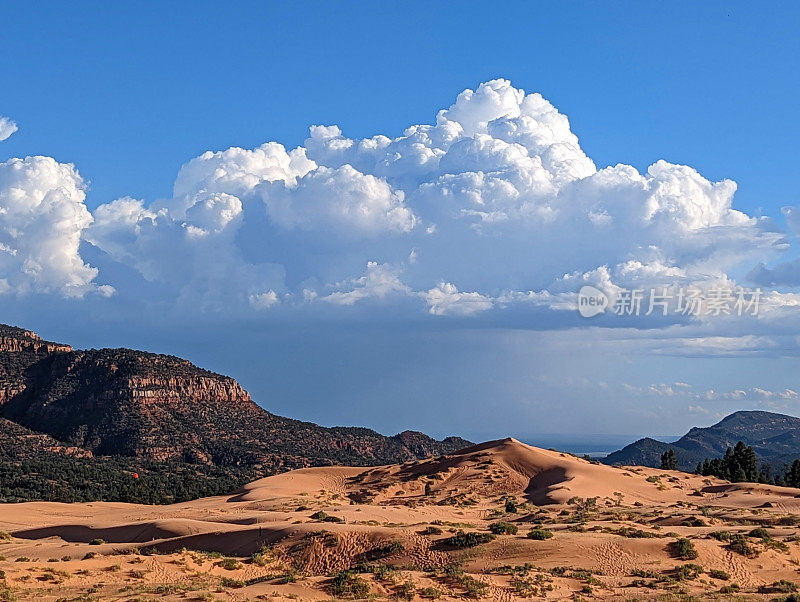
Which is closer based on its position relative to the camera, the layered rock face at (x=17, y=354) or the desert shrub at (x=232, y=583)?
the desert shrub at (x=232, y=583)

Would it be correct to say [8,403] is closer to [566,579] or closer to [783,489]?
[783,489]

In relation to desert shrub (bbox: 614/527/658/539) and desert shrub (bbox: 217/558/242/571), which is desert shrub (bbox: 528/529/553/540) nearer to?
desert shrub (bbox: 614/527/658/539)

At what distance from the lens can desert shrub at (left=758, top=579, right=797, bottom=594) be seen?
28.1 m

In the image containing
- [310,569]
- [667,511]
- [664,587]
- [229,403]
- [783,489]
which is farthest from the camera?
[229,403]

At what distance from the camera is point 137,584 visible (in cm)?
2942

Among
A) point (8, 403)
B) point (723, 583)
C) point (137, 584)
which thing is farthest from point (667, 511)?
point (8, 403)

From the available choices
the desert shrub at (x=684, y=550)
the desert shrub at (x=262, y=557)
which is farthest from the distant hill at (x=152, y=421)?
the desert shrub at (x=684, y=550)

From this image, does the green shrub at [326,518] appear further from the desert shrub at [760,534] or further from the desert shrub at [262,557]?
the desert shrub at [760,534]

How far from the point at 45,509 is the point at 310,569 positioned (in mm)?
38940

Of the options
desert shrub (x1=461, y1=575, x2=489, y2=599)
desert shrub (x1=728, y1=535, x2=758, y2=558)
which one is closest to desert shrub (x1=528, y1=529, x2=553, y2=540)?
desert shrub (x1=461, y1=575, x2=489, y2=599)

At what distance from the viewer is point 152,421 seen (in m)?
126

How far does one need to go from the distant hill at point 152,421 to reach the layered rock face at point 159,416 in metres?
0.18

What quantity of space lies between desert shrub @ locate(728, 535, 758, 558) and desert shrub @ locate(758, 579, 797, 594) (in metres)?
3.49

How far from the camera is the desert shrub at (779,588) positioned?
92.1 ft
